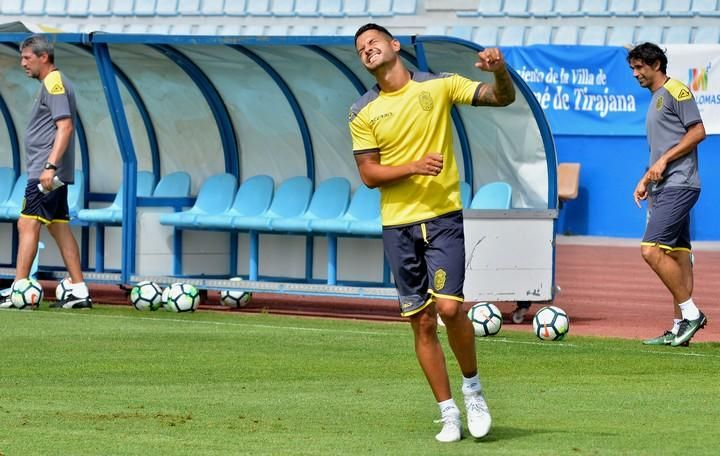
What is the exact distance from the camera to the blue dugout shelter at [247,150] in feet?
43.2

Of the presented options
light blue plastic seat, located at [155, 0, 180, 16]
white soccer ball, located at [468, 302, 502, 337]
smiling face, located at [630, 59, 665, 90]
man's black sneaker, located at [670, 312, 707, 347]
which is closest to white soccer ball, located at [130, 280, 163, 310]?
white soccer ball, located at [468, 302, 502, 337]

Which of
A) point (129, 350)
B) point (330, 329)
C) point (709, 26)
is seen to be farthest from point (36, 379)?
point (709, 26)

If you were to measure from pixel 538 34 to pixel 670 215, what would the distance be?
17.9 meters

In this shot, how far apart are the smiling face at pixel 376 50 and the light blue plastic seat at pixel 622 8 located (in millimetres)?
21565

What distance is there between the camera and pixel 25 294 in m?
13.3

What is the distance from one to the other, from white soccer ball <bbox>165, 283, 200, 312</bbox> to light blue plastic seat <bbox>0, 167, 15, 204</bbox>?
13.3 feet

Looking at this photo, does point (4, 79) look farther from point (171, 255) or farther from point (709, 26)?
point (709, 26)

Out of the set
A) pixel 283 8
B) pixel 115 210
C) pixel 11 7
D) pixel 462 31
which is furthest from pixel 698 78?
pixel 11 7

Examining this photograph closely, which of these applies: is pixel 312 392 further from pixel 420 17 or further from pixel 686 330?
pixel 420 17

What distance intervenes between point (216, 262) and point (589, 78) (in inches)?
469

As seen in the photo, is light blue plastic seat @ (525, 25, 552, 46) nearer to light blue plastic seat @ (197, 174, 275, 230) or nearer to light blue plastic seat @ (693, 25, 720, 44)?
light blue plastic seat @ (693, 25, 720, 44)

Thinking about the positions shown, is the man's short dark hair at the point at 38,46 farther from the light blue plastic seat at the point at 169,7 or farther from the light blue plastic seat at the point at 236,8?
the light blue plastic seat at the point at 169,7

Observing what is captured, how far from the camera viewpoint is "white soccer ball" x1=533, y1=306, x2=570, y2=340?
37.4 feet

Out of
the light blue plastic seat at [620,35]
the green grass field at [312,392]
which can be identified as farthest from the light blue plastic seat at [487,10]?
→ the green grass field at [312,392]
